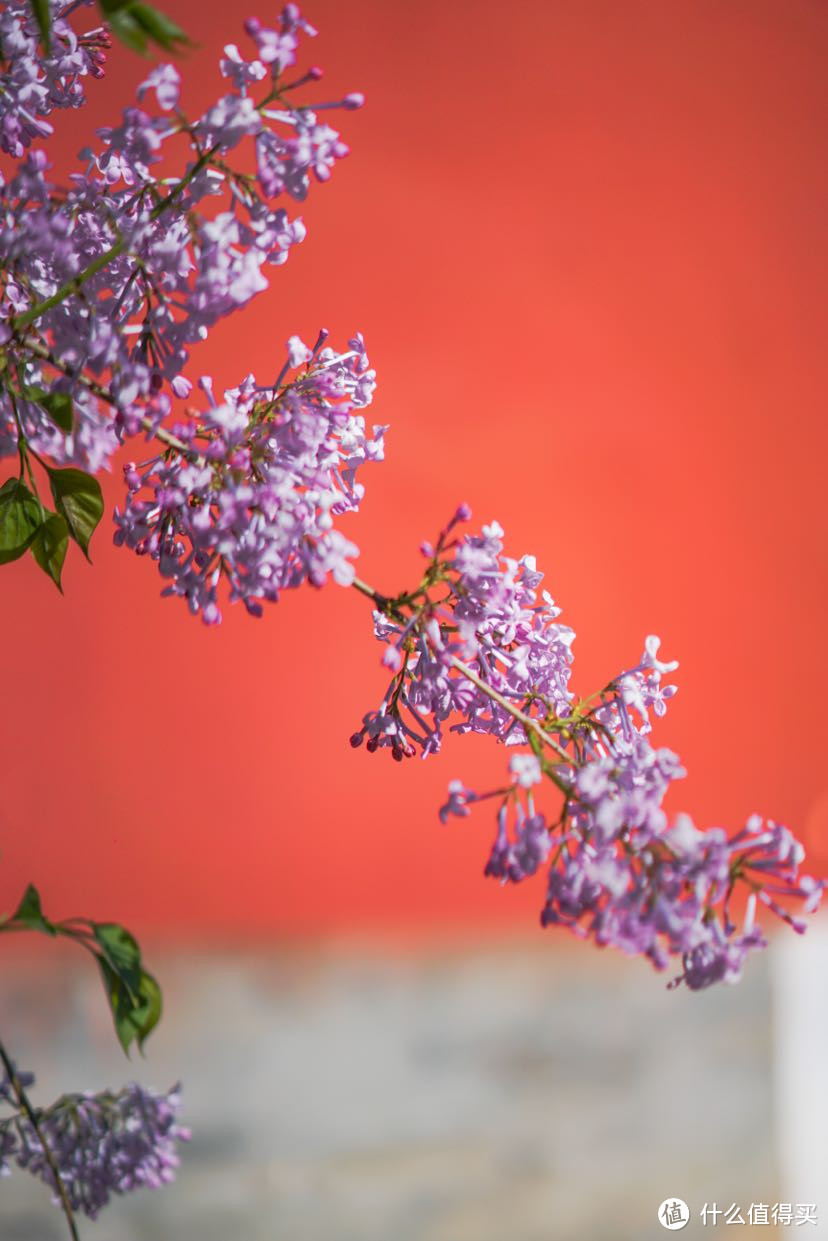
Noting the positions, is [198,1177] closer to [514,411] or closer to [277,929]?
[277,929]

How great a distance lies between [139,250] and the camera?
1.18 ft

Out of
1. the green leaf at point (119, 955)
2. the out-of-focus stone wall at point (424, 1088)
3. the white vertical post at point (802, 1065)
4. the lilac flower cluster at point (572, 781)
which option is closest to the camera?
the lilac flower cluster at point (572, 781)

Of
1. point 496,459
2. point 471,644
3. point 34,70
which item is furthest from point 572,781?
point 496,459

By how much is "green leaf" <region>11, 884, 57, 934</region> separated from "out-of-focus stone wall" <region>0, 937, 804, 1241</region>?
1.61m

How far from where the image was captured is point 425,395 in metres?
2.20

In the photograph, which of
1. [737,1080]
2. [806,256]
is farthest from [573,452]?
[737,1080]

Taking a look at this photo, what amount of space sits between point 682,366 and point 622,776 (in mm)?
2134

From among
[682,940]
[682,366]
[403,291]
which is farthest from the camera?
[682,366]

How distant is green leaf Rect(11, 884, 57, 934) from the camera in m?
0.40

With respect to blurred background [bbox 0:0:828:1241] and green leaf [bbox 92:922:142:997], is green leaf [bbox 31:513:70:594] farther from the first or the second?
blurred background [bbox 0:0:828:1241]

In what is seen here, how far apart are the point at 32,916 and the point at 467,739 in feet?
5.67

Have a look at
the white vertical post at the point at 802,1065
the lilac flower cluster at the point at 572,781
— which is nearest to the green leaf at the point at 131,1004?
the lilac flower cluster at the point at 572,781

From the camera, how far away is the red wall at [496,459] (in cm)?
196

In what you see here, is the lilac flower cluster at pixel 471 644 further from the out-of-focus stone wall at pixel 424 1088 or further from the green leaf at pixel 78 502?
the out-of-focus stone wall at pixel 424 1088
